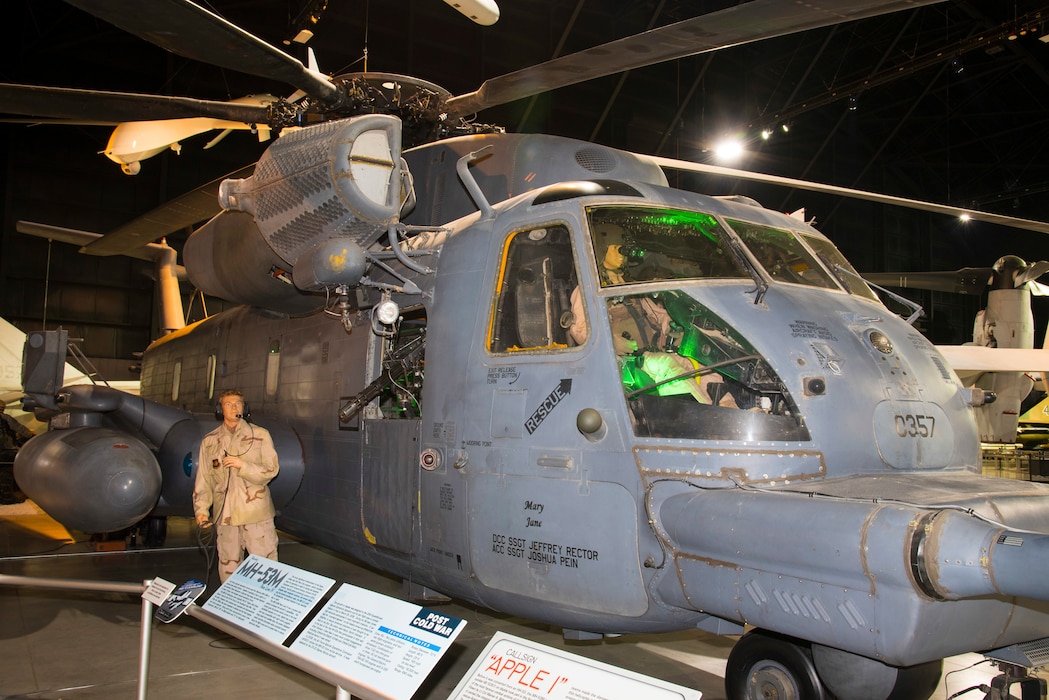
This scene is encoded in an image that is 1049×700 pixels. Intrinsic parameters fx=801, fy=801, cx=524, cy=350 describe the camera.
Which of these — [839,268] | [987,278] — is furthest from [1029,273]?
[839,268]

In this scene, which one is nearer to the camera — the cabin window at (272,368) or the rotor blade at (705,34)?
the rotor blade at (705,34)

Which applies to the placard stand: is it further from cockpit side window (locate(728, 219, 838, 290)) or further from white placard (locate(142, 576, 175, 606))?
cockpit side window (locate(728, 219, 838, 290))

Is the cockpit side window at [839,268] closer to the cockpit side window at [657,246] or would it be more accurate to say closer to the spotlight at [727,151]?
the cockpit side window at [657,246]

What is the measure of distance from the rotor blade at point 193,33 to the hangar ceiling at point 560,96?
1308 cm

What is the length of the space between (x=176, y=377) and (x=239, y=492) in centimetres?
514

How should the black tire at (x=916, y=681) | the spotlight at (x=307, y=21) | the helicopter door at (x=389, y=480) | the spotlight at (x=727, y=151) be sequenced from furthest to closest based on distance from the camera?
the spotlight at (x=727, y=151) < the spotlight at (x=307, y=21) < the helicopter door at (x=389, y=480) < the black tire at (x=916, y=681)

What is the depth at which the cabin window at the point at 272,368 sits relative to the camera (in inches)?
302

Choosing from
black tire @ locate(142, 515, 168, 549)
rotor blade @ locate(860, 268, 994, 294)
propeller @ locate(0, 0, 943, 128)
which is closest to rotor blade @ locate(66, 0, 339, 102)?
propeller @ locate(0, 0, 943, 128)

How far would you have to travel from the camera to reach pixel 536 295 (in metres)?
5.00

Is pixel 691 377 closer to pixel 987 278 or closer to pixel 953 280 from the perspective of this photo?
pixel 987 278

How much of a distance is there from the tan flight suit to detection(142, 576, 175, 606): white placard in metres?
2.03

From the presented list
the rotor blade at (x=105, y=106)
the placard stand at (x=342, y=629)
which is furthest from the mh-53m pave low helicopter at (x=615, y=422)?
the placard stand at (x=342, y=629)

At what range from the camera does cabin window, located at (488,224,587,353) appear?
15.6 feet

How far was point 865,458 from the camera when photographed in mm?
4086
